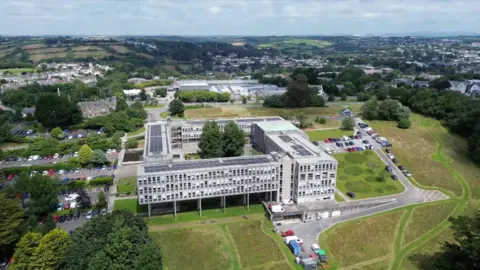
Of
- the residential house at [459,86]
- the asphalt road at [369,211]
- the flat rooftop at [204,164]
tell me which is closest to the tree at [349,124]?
the asphalt road at [369,211]

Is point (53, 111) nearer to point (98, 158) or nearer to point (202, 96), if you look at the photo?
point (98, 158)

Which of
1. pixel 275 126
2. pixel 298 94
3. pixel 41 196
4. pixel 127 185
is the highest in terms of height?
pixel 298 94

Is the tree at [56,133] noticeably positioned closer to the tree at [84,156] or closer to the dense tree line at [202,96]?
the tree at [84,156]

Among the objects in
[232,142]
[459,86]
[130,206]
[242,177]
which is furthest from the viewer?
[459,86]

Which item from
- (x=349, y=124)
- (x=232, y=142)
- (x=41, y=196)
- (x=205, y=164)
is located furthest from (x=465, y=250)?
(x=41, y=196)

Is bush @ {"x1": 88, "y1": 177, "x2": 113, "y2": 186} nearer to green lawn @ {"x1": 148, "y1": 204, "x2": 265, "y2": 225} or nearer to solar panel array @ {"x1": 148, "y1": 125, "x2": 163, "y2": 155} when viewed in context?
solar panel array @ {"x1": 148, "y1": 125, "x2": 163, "y2": 155}

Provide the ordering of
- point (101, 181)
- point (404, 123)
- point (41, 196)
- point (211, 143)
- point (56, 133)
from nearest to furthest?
point (41, 196), point (101, 181), point (211, 143), point (56, 133), point (404, 123)

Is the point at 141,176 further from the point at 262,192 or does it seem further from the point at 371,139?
the point at 371,139
